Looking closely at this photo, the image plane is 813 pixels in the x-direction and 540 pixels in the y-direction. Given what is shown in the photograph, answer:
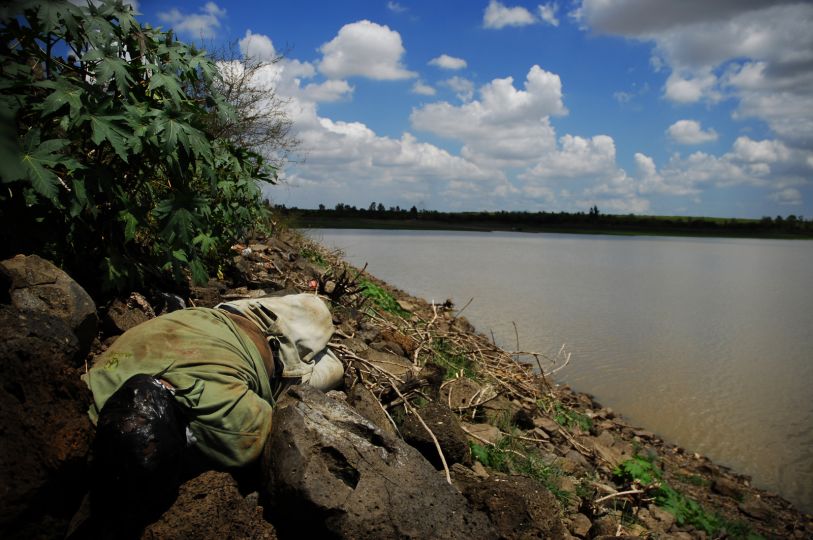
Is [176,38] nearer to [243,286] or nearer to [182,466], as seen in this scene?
[243,286]

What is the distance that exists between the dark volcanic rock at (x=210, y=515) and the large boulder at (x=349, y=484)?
0.42ft

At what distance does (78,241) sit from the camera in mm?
3877

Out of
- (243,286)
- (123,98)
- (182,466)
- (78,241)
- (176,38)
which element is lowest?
(182,466)

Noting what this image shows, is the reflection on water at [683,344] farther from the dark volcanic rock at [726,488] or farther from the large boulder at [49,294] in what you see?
the large boulder at [49,294]

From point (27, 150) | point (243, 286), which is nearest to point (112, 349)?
point (27, 150)

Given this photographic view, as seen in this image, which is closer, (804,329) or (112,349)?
(112,349)

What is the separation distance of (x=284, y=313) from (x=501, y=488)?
192 centimetres

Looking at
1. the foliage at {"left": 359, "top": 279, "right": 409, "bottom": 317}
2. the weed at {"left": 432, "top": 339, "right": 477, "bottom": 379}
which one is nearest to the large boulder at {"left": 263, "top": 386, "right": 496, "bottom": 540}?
the weed at {"left": 432, "top": 339, "right": 477, "bottom": 379}

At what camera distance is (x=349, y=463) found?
2.82 meters

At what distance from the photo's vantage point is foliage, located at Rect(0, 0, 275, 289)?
3309 mm

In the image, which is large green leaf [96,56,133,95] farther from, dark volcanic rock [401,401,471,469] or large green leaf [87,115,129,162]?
dark volcanic rock [401,401,471,469]

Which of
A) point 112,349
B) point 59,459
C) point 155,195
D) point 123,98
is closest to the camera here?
point 59,459

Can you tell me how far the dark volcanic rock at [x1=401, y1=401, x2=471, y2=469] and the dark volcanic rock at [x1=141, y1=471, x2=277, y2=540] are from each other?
1.49 m

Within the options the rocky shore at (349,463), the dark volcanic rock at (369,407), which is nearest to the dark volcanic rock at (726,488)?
the rocky shore at (349,463)
